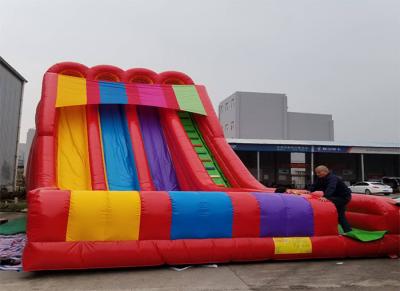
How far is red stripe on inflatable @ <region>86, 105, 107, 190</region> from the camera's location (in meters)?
7.36

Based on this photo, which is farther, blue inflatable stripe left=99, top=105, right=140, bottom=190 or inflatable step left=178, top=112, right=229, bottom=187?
inflatable step left=178, top=112, right=229, bottom=187

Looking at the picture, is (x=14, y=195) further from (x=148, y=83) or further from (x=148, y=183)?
(x=148, y=183)

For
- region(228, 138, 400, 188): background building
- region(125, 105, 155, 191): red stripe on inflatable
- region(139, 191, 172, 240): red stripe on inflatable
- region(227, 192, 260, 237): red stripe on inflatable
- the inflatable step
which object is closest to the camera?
region(139, 191, 172, 240): red stripe on inflatable

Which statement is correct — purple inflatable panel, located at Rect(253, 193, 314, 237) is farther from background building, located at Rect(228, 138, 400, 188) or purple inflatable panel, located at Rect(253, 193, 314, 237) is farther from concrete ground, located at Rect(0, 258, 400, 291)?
background building, located at Rect(228, 138, 400, 188)

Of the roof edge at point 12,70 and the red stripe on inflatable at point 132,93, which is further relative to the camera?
the roof edge at point 12,70

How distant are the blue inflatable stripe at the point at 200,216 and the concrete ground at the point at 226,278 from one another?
0.43 m

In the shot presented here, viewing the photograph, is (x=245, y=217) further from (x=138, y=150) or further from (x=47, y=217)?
(x=138, y=150)

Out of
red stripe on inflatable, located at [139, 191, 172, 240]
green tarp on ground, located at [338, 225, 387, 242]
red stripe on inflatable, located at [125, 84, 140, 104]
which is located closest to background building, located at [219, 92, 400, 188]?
red stripe on inflatable, located at [125, 84, 140, 104]

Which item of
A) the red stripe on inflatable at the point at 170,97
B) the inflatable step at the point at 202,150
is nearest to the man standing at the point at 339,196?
the inflatable step at the point at 202,150

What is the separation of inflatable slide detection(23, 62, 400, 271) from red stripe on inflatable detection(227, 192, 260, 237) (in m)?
0.01

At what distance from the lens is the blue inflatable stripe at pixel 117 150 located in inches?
307

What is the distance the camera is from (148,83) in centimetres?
1038

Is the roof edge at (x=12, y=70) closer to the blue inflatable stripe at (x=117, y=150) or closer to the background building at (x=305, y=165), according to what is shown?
the blue inflatable stripe at (x=117, y=150)

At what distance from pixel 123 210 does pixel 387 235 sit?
12.7 ft
